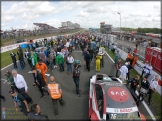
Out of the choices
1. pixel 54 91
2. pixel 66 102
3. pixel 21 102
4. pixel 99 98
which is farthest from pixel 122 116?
pixel 21 102

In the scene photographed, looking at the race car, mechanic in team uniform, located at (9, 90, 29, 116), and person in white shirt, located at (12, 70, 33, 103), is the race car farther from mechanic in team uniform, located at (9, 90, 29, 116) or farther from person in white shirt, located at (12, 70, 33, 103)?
person in white shirt, located at (12, 70, 33, 103)

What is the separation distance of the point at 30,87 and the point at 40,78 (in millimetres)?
2459

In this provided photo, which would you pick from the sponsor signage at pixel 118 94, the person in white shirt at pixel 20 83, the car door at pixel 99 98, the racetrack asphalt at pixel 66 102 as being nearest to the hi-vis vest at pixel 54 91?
the racetrack asphalt at pixel 66 102

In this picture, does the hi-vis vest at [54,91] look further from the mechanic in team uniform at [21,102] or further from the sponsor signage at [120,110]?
the sponsor signage at [120,110]

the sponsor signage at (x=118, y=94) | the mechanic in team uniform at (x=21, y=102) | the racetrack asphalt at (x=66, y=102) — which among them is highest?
the sponsor signage at (x=118, y=94)

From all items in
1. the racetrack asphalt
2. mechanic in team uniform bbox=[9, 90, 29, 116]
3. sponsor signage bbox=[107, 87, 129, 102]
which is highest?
sponsor signage bbox=[107, 87, 129, 102]

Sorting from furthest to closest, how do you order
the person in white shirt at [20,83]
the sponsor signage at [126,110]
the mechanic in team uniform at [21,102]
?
the person in white shirt at [20,83], the mechanic in team uniform at [21,102], the sponsor signage at [126,110]

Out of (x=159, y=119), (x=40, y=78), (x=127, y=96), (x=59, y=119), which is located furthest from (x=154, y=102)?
(x=40, y=78)

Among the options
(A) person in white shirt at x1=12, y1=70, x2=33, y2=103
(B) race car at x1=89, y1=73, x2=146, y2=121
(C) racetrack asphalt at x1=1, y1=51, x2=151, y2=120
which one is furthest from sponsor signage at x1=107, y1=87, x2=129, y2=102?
(A) person in white shirt at x1=12, y1=70, x2=33, y2=103

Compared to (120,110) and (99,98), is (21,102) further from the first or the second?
(120,110)

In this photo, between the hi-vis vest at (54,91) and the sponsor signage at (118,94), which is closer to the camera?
the sponsor signage at (118,94)

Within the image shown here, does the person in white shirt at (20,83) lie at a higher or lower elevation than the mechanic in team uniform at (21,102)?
higher

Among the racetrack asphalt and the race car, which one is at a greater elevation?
the race car

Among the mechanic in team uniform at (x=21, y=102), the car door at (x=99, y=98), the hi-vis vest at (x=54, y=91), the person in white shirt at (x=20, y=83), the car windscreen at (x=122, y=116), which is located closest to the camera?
the car windscreen at (x=122, y=116)
